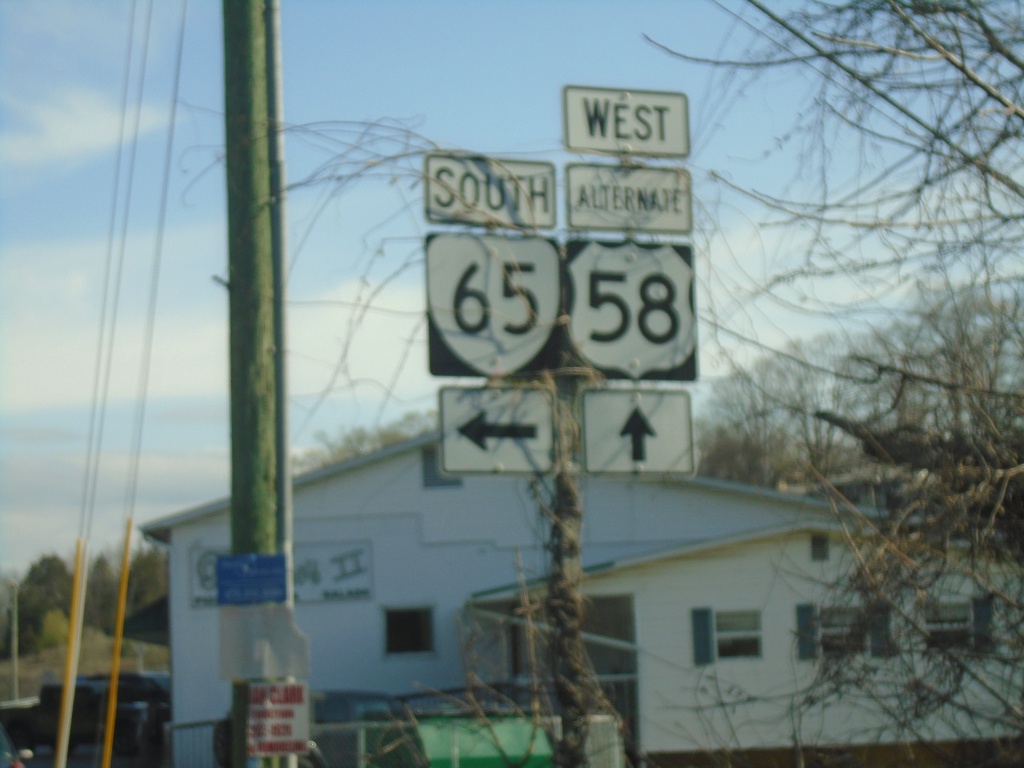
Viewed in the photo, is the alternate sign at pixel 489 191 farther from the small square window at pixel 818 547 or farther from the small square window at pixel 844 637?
the small square window at pixel 818 547

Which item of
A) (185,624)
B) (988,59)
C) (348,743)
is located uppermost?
(988,59)

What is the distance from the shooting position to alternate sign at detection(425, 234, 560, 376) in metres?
5.65

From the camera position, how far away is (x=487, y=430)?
18.4 feet

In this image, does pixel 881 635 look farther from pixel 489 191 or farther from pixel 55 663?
pixel 55 663

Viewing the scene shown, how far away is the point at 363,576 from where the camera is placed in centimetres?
2420

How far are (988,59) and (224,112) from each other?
3.89 m

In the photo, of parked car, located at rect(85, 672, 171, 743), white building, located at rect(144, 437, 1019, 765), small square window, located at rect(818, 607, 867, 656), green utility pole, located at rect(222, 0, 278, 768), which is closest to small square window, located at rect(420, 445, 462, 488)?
white building, located at rect(144, 437, 1019, 765)

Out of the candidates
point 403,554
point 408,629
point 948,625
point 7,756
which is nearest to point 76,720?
point 408,629

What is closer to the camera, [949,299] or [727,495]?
[949,299]

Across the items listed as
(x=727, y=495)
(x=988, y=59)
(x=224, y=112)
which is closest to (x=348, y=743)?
(x=224, y=112)

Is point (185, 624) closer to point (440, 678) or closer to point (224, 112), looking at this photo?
point (440, 678)

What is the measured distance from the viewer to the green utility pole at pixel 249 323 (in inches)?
265

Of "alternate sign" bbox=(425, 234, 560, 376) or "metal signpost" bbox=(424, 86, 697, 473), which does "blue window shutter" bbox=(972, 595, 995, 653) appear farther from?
"alternate sign" bbox=(425, 234, 560, 376)

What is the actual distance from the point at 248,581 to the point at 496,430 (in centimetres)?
185
